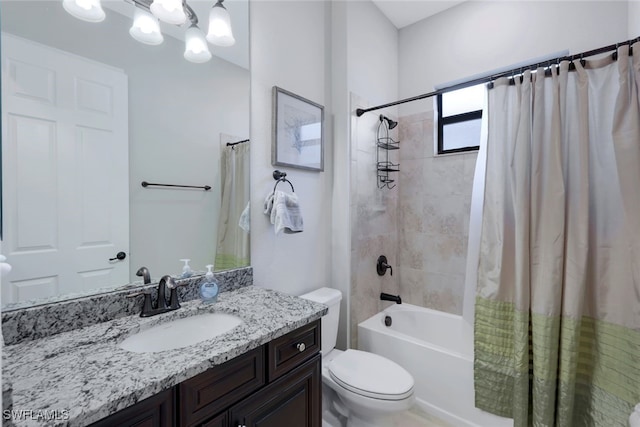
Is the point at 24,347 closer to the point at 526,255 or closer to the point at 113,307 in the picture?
the point at 113,307

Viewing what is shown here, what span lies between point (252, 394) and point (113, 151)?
1034 millimetres

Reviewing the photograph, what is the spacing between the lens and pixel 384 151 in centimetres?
248

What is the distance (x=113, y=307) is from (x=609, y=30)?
3.03 meters

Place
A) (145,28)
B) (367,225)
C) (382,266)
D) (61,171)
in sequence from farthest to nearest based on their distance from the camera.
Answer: (382,266)
(367,225)
(145,28)
(61,171)

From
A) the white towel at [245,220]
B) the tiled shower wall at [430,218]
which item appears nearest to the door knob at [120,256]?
the white towel at [245,220]

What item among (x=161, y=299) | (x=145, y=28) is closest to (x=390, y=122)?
(x=145, y=28)

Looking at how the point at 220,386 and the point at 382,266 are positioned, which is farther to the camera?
the point at 382,266

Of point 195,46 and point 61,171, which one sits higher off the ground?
point 195,46

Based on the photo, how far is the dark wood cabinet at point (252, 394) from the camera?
Answer: 731 mm

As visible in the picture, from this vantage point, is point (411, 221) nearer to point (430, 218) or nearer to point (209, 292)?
point (430, 218)

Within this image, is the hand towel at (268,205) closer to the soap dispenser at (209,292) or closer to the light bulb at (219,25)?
the soap dispenser at (209,292)

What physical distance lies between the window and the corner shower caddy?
1.34 feet

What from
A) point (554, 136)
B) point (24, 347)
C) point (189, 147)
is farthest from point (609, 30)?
point (24, 347)

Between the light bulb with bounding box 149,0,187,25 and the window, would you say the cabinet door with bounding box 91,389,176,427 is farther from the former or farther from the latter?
the window
